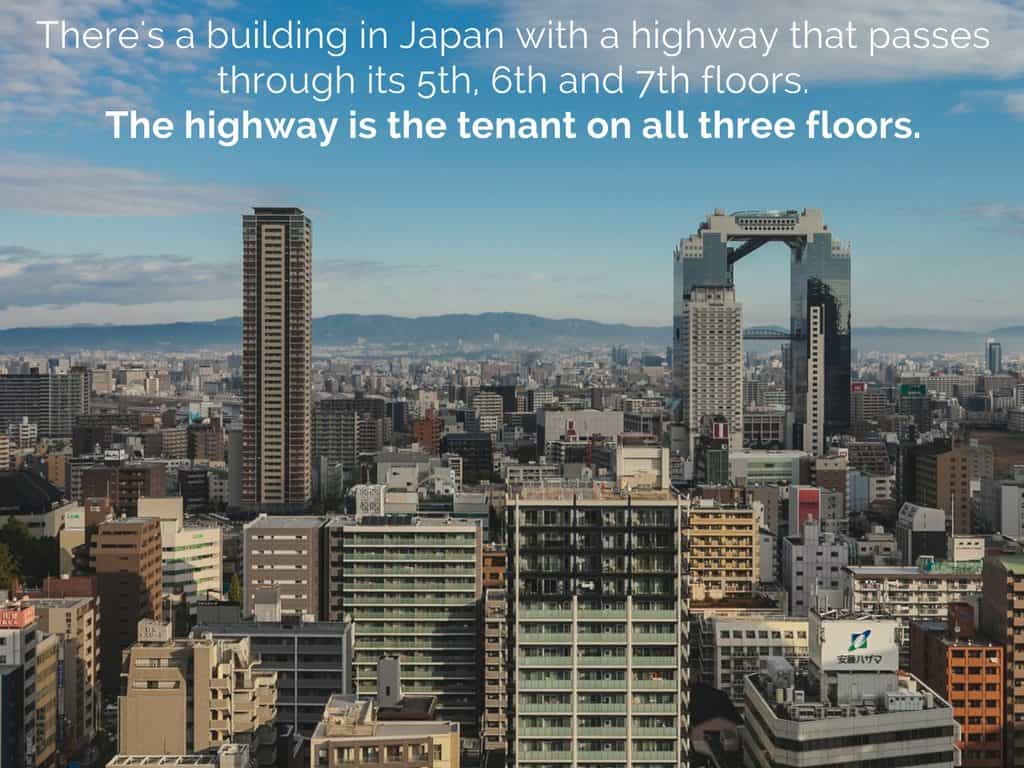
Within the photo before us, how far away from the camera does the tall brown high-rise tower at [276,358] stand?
3703cm

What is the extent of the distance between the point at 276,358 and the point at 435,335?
62.2 meters

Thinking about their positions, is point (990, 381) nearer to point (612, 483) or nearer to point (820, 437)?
point (820, 437)

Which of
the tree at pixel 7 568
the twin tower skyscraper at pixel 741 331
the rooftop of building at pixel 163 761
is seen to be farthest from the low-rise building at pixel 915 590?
the twin tower skyscraper at pixel 741 331

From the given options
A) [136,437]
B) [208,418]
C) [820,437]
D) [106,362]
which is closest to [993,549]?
[820,437]

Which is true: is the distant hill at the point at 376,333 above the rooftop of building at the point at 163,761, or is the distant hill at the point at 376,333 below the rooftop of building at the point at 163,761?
above

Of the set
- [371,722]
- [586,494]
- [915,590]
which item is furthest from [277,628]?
[915,590]

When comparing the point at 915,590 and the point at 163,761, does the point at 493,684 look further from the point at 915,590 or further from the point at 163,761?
the point at 915,590

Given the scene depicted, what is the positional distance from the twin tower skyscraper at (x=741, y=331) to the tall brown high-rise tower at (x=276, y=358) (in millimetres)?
12413

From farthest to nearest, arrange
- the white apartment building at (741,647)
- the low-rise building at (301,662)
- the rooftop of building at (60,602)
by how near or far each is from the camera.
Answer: the rooftop of building at (60,602) < the white apartment building at (741,647) < the low-rise building at (301,662)

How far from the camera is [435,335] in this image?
326ft

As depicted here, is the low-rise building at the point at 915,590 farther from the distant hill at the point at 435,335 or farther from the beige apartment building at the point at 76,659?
the distant hill at the point at 435,335

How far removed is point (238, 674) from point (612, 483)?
3.57 meters

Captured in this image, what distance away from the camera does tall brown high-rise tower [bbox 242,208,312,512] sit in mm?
37031

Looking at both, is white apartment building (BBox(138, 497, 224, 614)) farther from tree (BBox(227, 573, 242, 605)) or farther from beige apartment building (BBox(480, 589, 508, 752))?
beige apartment building (BBox(480, 589, 508, 752))
